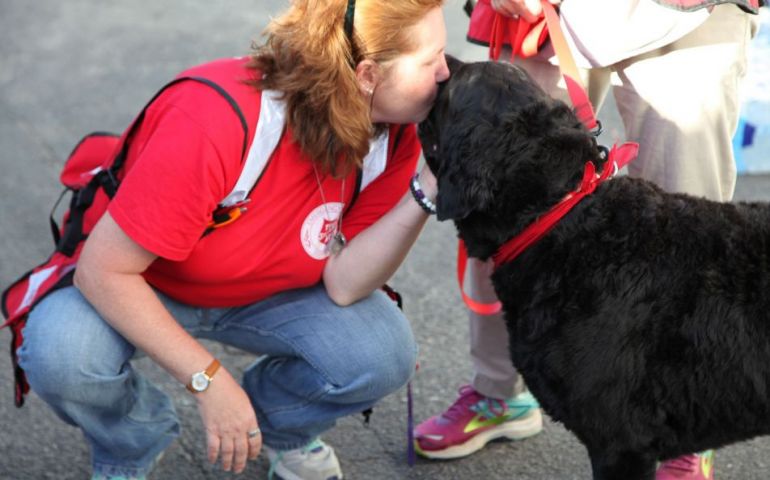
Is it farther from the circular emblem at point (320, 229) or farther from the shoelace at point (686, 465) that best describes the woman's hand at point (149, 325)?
the shoelace at point (686, 465)

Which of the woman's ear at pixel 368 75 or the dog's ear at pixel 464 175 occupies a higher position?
the woman's ear at pixel 368 75

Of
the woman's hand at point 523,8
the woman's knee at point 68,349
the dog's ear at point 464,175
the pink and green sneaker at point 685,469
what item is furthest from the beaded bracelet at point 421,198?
the pink and green sneaker at point 685,469

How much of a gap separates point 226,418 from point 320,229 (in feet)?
1.75

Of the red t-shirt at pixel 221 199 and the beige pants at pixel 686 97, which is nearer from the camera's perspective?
the red t-shirt at pixel 221 199

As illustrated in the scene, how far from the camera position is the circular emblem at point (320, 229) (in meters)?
2.65

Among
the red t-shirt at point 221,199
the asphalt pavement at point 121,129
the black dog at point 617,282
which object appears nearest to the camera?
the black dog at point 617,282

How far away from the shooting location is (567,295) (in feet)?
7.54

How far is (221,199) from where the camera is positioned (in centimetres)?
245

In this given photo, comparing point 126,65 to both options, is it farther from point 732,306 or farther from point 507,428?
point 732,306

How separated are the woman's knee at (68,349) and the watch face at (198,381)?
235mm

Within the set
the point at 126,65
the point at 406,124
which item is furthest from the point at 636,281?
the point at 126,65

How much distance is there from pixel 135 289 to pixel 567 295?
39.0 inches

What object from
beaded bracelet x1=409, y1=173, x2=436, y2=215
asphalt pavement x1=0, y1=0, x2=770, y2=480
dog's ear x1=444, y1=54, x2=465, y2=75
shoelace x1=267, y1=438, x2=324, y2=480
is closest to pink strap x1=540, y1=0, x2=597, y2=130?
dog's ear x1=444, y1=54, x2=465, y2=75

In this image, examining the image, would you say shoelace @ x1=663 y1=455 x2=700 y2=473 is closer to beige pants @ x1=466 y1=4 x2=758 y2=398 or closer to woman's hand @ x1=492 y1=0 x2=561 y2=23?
beige pants @ x1=466 y1=4 x2=758 y2=398
